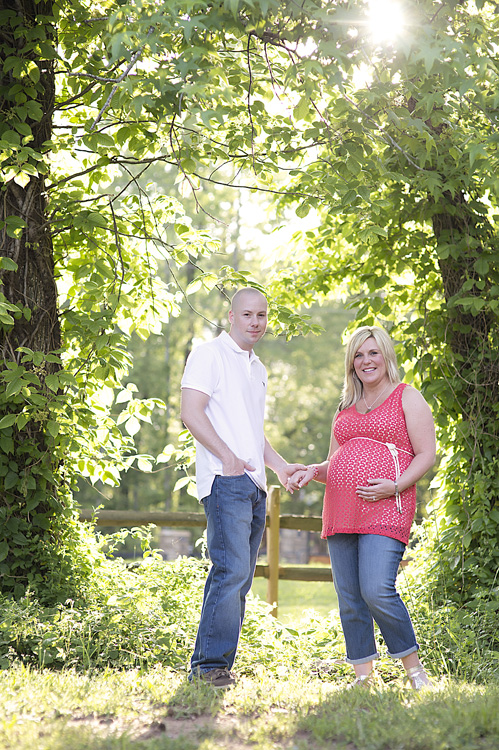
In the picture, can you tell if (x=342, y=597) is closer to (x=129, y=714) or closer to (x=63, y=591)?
(x=129, y=714)

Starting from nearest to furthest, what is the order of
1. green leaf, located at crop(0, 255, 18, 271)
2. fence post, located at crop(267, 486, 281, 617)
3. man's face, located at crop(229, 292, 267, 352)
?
man's face, located at crop(229, 292, 267, 352)
green leaf, located at crop(0, 255, 18, 271)
fence post, located at crop(267, 486, 281, 617)

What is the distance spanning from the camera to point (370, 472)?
3812mm

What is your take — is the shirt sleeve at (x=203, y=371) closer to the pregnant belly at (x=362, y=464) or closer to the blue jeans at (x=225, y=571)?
the blue jeans at (x=225, y=571)

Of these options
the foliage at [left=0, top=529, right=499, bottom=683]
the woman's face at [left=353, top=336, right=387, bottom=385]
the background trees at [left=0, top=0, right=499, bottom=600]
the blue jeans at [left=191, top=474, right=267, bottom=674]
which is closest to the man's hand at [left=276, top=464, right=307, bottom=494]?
the blue jeans at [left=191, top=474, right=267, bottom=674]

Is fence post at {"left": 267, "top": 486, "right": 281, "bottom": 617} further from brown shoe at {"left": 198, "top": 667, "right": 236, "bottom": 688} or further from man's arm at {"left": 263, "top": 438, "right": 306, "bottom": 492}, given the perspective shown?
brown shoe at {"left": 198, "top": 667, "right": 236, "bottom": 688}

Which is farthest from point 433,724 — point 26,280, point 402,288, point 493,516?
point 402,288

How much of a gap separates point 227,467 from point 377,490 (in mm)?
777

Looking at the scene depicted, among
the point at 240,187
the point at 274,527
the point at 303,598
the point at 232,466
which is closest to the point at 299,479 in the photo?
the point at 232,466

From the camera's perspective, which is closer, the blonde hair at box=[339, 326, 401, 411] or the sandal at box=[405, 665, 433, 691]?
the sandal at box=[405, 665, 433, 691]

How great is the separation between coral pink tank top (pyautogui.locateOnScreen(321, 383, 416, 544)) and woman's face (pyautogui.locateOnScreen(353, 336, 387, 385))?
130 millimetres

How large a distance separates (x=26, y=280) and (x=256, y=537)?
2.35m

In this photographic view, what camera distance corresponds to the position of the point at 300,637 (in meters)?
5.46

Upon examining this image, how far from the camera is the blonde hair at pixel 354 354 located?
13.2 ft

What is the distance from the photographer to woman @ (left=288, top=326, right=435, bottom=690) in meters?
3.70
